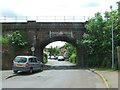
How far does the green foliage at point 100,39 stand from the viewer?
37.0 meters

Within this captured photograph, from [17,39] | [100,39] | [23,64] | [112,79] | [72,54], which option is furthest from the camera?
[72,54]

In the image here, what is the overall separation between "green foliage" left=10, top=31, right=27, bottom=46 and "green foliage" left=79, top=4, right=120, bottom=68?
823 centimetres

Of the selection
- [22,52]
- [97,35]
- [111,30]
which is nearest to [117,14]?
[111,30]

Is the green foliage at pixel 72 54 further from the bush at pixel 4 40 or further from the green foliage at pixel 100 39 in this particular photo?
the bush at pixel 4 40

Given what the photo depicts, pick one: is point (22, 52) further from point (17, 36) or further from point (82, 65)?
point (82, 65)

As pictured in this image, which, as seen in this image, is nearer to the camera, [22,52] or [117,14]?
[117,14]

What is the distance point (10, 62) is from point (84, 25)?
11380 millimetres

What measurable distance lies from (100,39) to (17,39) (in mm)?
11198

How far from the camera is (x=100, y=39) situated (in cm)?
3872

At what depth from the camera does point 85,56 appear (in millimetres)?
43594

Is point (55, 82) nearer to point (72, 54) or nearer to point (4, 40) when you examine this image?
point (4, 40)

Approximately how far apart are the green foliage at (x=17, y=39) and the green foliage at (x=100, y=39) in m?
8.23

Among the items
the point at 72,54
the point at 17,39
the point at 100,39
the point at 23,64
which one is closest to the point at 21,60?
the point at 23,64

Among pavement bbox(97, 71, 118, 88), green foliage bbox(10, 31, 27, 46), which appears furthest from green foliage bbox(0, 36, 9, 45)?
pavement bbox(97, 71, 118, 88)
